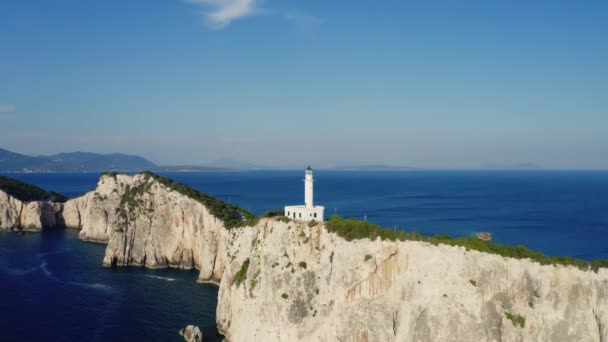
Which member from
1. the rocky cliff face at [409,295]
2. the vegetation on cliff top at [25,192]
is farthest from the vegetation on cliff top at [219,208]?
the vegetation on cliff top at [25,192]

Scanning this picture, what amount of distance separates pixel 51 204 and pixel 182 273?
205 feet

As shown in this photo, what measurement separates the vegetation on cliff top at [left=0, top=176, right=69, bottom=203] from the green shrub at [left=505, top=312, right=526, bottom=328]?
11912 centimetres

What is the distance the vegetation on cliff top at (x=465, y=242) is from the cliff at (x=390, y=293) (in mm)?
521

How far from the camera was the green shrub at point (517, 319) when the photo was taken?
35250 millimetres

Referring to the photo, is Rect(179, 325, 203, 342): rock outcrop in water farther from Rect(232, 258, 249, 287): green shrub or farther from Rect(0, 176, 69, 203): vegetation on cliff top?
Rect(0, 176, 69, 203): vegetation on cliff top

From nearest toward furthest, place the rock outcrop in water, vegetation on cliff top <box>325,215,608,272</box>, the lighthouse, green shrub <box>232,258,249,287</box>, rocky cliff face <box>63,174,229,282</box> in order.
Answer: vegetation on cliff top <box>325,215,608,272</box>, the rock outcrop in water, green shrub <box>232,258,249,287</box>, the lighthouse, rocky cliff face <box>63,174,229,282</box>

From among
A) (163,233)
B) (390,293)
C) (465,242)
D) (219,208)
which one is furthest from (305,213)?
(163,233)

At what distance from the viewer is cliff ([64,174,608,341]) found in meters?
35.0

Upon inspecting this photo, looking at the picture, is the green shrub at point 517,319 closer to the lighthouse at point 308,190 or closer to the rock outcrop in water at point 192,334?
the lighthouse at point 308,190

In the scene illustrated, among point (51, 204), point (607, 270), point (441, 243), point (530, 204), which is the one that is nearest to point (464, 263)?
point (441, 243)

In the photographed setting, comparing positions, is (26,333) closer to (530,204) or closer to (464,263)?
(464,263)

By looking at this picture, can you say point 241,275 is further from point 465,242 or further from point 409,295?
point 465,242

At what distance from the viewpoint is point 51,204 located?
11481cm

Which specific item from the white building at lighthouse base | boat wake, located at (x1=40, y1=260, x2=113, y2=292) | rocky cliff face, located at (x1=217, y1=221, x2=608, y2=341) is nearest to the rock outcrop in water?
rocky cliff face, located at (x1=217, y1=221, x2=608, y2=341)
